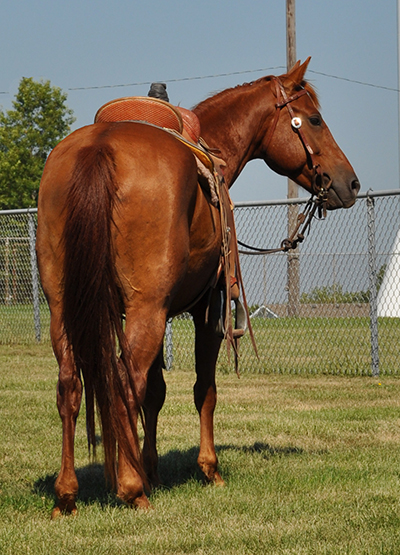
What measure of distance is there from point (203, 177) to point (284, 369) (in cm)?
647

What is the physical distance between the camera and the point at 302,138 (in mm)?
5328

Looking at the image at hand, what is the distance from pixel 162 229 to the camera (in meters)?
3.78

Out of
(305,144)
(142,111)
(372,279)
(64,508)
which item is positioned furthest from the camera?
(372,279)

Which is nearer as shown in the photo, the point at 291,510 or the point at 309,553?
the point at 309,553

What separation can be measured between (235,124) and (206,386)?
1803 mm

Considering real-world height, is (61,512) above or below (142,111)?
below

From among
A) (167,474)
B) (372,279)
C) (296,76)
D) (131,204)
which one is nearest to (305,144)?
(296,76)

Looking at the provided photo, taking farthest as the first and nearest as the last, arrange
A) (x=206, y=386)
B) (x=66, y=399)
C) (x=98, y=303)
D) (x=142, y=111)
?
(x=206, y=386) < (x=142, y=111) < (x=66, y=399) < (x=98, y=303)

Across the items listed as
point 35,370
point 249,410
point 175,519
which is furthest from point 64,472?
point 35,370

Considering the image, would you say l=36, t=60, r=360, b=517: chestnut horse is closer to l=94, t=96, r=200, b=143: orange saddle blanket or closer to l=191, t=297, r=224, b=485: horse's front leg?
l=94, t=96, r=200, b=143: orange saddle blanket

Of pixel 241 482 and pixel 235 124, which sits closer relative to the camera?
pixel 241 482

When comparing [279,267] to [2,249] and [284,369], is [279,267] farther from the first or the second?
[2,249]

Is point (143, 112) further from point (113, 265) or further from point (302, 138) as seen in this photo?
point (302, 138)

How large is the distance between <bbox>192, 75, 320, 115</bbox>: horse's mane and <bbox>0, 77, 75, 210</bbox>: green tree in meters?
30.8
